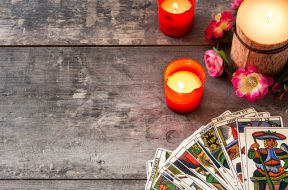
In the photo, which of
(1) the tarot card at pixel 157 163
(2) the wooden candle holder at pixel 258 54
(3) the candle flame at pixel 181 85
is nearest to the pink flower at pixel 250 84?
(2) the wooden candle holder at pixel 258 54

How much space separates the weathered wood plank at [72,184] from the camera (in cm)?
110

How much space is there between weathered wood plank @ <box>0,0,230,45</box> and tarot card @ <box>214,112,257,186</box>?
247mm

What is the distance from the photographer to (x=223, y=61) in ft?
3.91

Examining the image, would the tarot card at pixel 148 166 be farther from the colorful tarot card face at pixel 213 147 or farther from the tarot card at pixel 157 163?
the colorful tarot card face at pixel 213 147

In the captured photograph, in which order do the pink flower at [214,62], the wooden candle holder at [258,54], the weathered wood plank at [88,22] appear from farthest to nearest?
the weathered wood plank at [88,22] < the pink flower at [214,62] < the wooden candle holder at [258,54]

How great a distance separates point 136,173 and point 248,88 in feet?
1.11

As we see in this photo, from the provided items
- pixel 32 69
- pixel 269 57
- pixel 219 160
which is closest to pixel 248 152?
pixel 219 160

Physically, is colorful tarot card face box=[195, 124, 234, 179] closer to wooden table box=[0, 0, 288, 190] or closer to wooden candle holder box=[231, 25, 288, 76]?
wooden table box=[0, 0, 288, 190]

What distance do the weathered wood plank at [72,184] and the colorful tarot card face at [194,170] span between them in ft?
0.33

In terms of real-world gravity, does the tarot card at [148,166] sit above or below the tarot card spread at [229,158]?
below

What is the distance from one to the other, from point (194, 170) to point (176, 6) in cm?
44

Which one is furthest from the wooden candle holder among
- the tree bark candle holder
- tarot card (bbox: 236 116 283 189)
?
tarot card (bbox: 236 116 283 189)

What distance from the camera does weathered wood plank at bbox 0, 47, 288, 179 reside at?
1.13 metres

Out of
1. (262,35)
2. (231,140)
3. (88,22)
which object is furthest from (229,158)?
(88,22)
